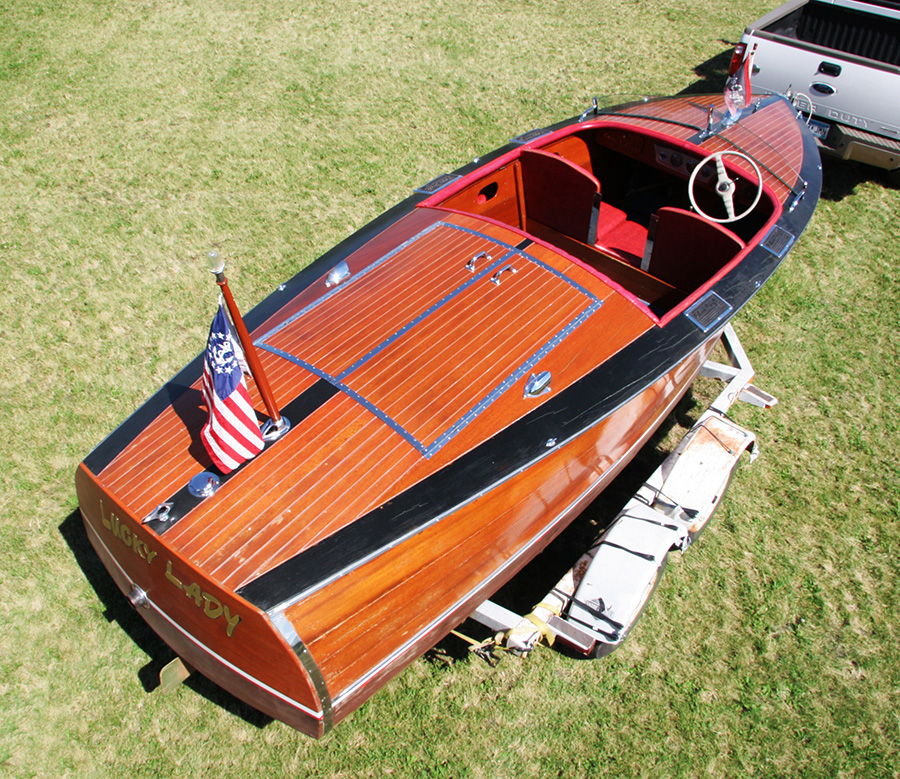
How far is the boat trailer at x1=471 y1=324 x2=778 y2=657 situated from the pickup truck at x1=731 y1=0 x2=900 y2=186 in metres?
3.44

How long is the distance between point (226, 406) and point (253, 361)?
9.0 inches

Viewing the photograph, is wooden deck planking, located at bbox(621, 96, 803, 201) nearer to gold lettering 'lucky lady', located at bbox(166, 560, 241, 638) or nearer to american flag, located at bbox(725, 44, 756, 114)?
american flag, located at bbox(725, 44, 756, 114)

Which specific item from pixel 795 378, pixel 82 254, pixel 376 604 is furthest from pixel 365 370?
pixel 82 254

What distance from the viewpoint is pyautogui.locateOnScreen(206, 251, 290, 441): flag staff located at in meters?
2.57

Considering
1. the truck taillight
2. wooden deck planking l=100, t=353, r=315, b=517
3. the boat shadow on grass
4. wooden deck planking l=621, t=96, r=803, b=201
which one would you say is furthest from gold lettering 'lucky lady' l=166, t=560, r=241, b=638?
the truck taillight

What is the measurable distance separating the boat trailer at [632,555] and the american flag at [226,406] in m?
1.44

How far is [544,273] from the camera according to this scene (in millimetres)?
3990

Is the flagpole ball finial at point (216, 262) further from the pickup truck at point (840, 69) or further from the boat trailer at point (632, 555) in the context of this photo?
the pickup truck at point (840, 69)

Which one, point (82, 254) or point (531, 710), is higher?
point (82, 254)

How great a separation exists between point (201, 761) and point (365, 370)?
2.21 m

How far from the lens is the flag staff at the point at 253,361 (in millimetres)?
2571

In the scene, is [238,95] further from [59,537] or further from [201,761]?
[201,761]

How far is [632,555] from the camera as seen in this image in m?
3.53

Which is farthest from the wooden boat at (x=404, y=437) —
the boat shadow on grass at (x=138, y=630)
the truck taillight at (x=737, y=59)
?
the truck taillight at (x=737, y=59)
